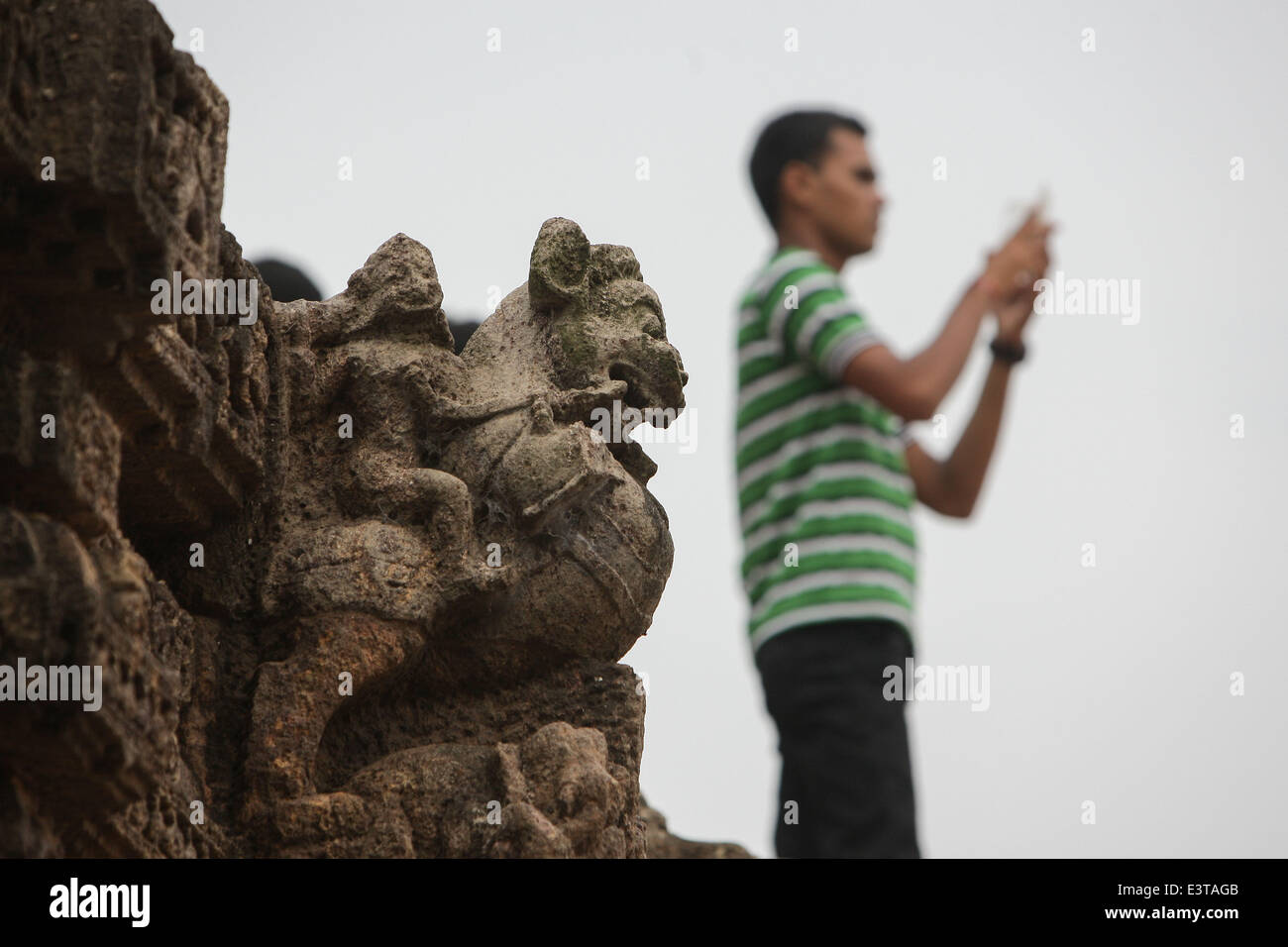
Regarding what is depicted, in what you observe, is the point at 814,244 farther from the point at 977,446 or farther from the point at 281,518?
the point at 281,518

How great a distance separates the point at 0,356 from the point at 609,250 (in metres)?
3.06

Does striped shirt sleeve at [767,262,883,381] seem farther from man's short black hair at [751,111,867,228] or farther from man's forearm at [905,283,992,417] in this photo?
man's short black hair at [751,111,867,228]

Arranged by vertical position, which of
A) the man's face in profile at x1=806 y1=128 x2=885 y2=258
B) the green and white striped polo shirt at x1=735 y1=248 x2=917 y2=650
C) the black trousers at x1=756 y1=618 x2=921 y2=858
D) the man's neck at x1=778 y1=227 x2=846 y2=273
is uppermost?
the man's face in profile at x1=806 y1=128 x2=885 y2=258

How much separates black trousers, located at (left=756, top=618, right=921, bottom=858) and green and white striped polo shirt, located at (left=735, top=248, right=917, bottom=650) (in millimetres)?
62

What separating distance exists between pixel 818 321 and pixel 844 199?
0.43m

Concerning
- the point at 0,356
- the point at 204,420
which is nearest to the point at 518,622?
the point at 204,420

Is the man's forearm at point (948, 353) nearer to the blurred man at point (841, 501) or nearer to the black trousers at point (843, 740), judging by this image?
the blurred man at point (841, 501)

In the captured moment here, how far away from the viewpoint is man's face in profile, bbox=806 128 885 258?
4715 mm

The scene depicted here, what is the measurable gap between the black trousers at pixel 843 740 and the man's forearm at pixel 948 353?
531 mm

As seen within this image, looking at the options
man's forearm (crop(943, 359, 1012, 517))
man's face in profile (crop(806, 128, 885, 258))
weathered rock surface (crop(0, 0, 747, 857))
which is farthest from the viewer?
weathered rock surface (crop(0, 0, 747, 857))

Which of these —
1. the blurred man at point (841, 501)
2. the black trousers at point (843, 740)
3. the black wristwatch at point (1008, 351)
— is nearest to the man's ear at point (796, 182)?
the blurred man at point (841, 501)

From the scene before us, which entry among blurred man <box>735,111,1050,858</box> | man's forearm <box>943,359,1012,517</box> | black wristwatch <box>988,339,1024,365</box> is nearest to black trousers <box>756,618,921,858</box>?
blurred man <box>735,111,1050,858</box>

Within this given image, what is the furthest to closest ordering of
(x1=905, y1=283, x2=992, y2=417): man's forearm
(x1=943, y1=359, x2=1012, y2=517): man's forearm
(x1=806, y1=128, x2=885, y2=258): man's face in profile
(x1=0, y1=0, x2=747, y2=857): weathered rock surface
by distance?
1. (x1=0, y1=0, x2=747, y2=857): weathered rock surface
2. (x1=806, y1=128, x2=885, y2=258): man's face in profile
3. (x1=943, y1=359, x2=1012, y2=517): man's forearm
4. (x1=905, y1=283, x2=992, y2=417): man's forearm

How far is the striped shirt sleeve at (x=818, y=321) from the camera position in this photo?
439 centimetres
